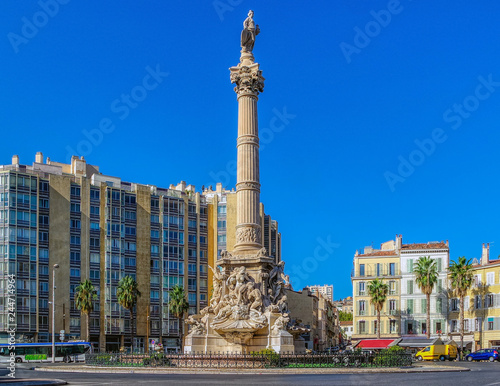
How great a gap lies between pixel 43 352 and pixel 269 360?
136 feet

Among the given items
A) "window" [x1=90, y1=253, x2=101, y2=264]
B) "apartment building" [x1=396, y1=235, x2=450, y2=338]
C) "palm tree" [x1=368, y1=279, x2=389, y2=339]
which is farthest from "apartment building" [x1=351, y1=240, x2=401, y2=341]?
"window" [x1=90, y1=253, x2=101, y2=264]

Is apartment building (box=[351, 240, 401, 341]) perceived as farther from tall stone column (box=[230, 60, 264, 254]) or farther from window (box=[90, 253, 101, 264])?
tall stone column (box=[230, 60, 264, 254])

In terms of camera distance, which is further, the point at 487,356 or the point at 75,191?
the point at 75,191

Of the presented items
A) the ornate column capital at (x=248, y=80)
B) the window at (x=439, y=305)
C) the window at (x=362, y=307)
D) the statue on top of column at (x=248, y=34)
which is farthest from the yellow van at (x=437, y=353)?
the statue on top of column at (x=248, y=34)

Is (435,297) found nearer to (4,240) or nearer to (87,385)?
(4,240)

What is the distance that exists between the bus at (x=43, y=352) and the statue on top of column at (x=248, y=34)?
35.4 metres

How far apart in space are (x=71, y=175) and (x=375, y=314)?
133 ft

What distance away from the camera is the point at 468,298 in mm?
80125

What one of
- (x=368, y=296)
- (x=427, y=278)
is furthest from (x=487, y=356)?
(x=368, y=296)

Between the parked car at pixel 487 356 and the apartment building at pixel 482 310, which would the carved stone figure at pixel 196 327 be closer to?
the parked car at pixel 487 356

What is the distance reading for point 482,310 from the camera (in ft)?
252

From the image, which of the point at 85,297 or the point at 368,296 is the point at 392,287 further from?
the point at 85,297

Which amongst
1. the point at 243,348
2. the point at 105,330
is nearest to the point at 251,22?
the point at 243,348

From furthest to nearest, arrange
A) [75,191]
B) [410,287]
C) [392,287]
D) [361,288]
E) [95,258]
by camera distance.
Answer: [95,258] < [75,191] < [361,288] < [392,287] < [410,287]
